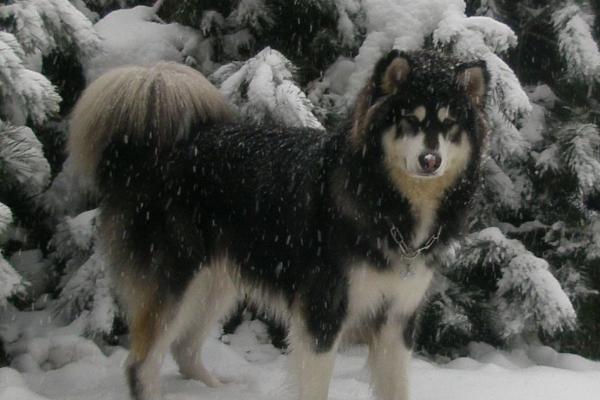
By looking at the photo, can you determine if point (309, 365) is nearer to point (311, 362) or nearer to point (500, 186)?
point (311, 362)

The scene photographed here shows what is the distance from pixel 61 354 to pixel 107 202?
3.59 feet

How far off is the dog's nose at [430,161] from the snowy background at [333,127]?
4.41 feet

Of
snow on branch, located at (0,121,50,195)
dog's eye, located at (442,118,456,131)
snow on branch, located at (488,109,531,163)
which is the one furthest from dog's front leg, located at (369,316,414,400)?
snow on branch, located at (0,121,50,195)

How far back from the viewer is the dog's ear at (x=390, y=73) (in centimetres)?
316

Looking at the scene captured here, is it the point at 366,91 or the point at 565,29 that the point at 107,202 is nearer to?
the point at 366,91

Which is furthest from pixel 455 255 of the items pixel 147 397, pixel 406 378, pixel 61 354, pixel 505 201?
pixel 61 354

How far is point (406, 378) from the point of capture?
3746 mm

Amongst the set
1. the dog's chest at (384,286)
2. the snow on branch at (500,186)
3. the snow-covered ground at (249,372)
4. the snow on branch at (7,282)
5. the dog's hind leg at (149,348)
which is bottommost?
the snow-covered ground at (249,372)

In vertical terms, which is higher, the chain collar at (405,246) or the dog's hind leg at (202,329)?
the chain collar at (405,246)

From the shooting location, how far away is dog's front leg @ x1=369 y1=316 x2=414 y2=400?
3.66 m

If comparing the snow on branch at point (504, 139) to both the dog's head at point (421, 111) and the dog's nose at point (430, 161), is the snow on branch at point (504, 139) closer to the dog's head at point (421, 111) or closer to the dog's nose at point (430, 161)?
the dog's head at point (421, 111)

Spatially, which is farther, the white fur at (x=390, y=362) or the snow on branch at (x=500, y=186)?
the snow on branch at (x=500, y=186)

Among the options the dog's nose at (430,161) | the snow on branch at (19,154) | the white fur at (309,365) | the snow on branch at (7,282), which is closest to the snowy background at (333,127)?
the snow on branch at (19,154)

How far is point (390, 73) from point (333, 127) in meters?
1.64
